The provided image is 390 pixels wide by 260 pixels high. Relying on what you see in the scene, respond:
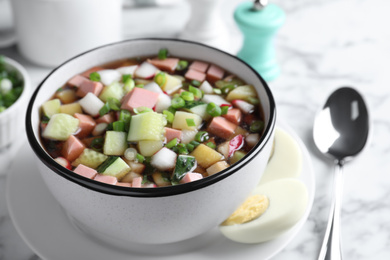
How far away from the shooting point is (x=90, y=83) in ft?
6.27

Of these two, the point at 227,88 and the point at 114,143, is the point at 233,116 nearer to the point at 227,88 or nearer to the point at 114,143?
the point at 227,88

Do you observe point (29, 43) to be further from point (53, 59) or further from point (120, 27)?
point (120, 27)

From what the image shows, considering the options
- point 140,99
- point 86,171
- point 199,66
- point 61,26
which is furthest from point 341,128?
point 61,26

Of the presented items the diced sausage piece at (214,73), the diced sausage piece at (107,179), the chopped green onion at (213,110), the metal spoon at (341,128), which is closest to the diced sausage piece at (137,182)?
the diced sausage piece at (107,179)

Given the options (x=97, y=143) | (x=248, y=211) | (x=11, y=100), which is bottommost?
(x=11, y=100)

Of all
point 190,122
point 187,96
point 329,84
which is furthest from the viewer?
point 329,84

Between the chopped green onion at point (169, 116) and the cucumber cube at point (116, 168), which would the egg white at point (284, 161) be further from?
the cucumber cube at point (116, 168)

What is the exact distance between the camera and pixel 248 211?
1722 mm

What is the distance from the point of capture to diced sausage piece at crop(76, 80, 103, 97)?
6.23 feet

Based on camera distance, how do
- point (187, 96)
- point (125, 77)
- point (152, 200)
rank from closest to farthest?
point (152, 200) < point (187, 96) < point (125, 77)

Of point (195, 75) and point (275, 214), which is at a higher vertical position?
point (195, 75)

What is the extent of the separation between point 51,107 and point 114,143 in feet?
0.94

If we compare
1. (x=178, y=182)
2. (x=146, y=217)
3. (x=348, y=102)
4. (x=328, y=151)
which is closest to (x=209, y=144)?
(x=178, y=182)

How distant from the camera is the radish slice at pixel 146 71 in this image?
2010 mm
